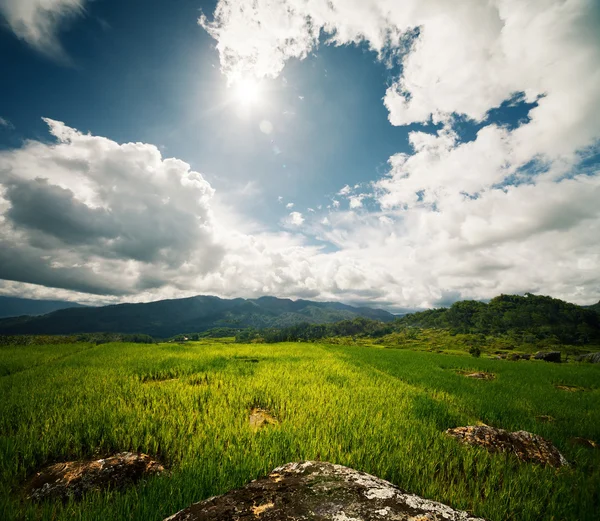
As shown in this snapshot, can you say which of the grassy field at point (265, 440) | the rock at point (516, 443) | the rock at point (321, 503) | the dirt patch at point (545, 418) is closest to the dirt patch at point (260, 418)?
the grassy field at point (265, 440)

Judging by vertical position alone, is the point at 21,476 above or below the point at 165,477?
below

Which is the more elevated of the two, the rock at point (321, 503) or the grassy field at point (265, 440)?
the rock at point (321, 503)

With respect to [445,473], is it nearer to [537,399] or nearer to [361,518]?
[361,518]

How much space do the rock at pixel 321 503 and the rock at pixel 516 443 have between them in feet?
15.3

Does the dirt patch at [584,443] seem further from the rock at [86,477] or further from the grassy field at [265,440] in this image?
the rock at [86,477]

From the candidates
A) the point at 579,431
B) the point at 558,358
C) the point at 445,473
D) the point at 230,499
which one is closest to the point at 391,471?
the point at 445,473

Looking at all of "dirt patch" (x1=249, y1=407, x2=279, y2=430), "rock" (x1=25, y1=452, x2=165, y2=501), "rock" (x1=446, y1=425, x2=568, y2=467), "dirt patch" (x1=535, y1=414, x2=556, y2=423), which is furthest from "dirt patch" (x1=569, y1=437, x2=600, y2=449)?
"rock" (x1=25, y1=452, x2=165, y2=501)

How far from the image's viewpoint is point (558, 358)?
44.8 m

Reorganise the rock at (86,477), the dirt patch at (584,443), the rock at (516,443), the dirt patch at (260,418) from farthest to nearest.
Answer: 1. the dirt patch at (584,443)
2. the dirt patch at (260,418)
3. the rock at (516,443)
4. the rock at (86,477)

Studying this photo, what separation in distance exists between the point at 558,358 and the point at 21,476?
65220mm

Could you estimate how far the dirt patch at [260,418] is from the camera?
19.9 feet

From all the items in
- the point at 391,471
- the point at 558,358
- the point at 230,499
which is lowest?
the point at 558,358

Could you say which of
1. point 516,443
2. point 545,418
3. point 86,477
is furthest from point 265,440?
point 545,418

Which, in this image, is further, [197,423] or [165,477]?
[197,423]
